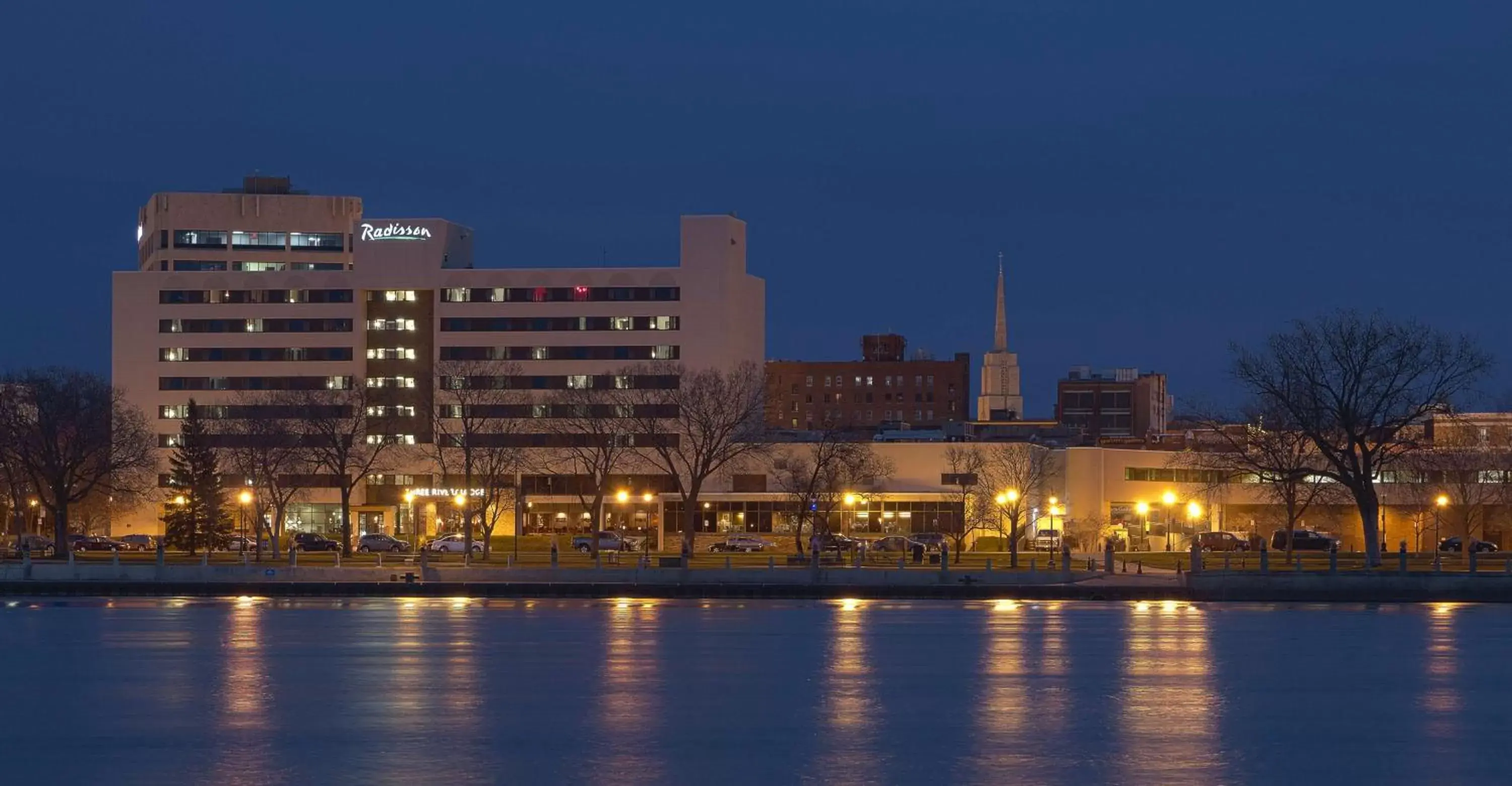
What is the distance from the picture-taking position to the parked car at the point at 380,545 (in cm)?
11231

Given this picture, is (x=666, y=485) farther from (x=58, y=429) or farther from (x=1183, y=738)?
(x=1183, y=738)

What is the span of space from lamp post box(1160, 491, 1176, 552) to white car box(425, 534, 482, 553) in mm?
40995

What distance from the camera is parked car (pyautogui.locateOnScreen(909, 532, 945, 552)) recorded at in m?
108

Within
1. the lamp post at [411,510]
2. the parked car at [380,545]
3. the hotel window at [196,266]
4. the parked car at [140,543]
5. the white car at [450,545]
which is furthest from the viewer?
the hotel window at [196,266]

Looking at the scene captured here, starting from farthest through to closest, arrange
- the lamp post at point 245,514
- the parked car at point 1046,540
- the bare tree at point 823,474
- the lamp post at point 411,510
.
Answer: the lamp post at point 411,510 → the parked car at point 1046,540 → the bare tree at point 823,474 → the lamp post at point 245,514

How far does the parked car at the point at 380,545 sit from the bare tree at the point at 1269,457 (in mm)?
47287

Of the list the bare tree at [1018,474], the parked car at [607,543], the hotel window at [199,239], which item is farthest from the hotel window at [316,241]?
the bare tree at [1018,474]

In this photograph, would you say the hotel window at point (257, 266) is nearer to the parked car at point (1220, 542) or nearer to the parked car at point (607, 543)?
the parked car at point (607, 543)

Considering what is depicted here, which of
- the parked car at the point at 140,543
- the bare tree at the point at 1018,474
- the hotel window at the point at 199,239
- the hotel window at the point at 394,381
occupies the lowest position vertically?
the parked car at the point at 140,543

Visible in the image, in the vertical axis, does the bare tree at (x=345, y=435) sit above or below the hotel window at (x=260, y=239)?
below

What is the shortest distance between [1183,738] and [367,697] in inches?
587

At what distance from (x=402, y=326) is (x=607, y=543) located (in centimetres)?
5255

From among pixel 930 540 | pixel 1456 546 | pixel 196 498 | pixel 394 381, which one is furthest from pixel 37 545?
pixel 1456 546

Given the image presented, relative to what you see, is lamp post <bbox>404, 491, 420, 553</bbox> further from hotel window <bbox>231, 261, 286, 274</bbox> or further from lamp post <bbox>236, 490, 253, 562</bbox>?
hotel window <bbox>231, 261, 286, 274</bbox>
